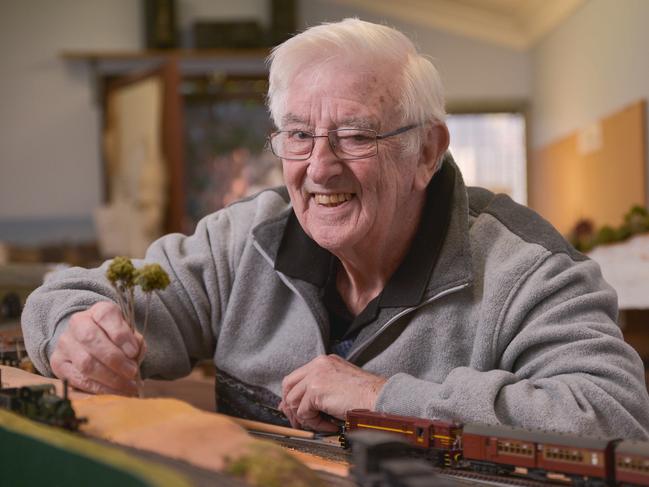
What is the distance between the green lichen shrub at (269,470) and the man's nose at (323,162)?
1019 millimetres

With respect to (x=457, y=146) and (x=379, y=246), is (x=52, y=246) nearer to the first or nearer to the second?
(x=457, y=146)

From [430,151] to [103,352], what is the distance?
0.87 metres

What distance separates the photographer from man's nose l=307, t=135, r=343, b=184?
79.8 inches

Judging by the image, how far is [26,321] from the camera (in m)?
2.25

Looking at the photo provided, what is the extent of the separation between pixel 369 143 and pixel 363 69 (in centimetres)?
16

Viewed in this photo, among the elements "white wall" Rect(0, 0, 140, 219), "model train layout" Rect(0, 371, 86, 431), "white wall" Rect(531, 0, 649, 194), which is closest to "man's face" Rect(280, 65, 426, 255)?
"model train layout" Rect(0, 371, 86, 431)

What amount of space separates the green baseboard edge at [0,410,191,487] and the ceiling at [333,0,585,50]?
8093 mm

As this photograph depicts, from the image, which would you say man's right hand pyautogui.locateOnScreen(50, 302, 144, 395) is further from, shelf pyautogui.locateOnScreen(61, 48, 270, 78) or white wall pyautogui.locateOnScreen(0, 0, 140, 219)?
white wall pyautogui.locateOnScreen(0, 0, 140, 219)

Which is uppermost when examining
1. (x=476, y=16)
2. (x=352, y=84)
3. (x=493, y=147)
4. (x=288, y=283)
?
(x=476, y=16)

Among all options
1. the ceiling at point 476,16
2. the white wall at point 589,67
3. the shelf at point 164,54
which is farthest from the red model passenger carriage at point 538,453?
the shelf at point 164,54

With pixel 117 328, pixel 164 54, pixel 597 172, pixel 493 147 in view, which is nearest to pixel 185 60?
pixel 164 54

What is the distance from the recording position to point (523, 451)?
146 cm

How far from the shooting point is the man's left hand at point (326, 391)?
189cm

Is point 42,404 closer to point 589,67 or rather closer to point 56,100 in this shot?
point 589,67
